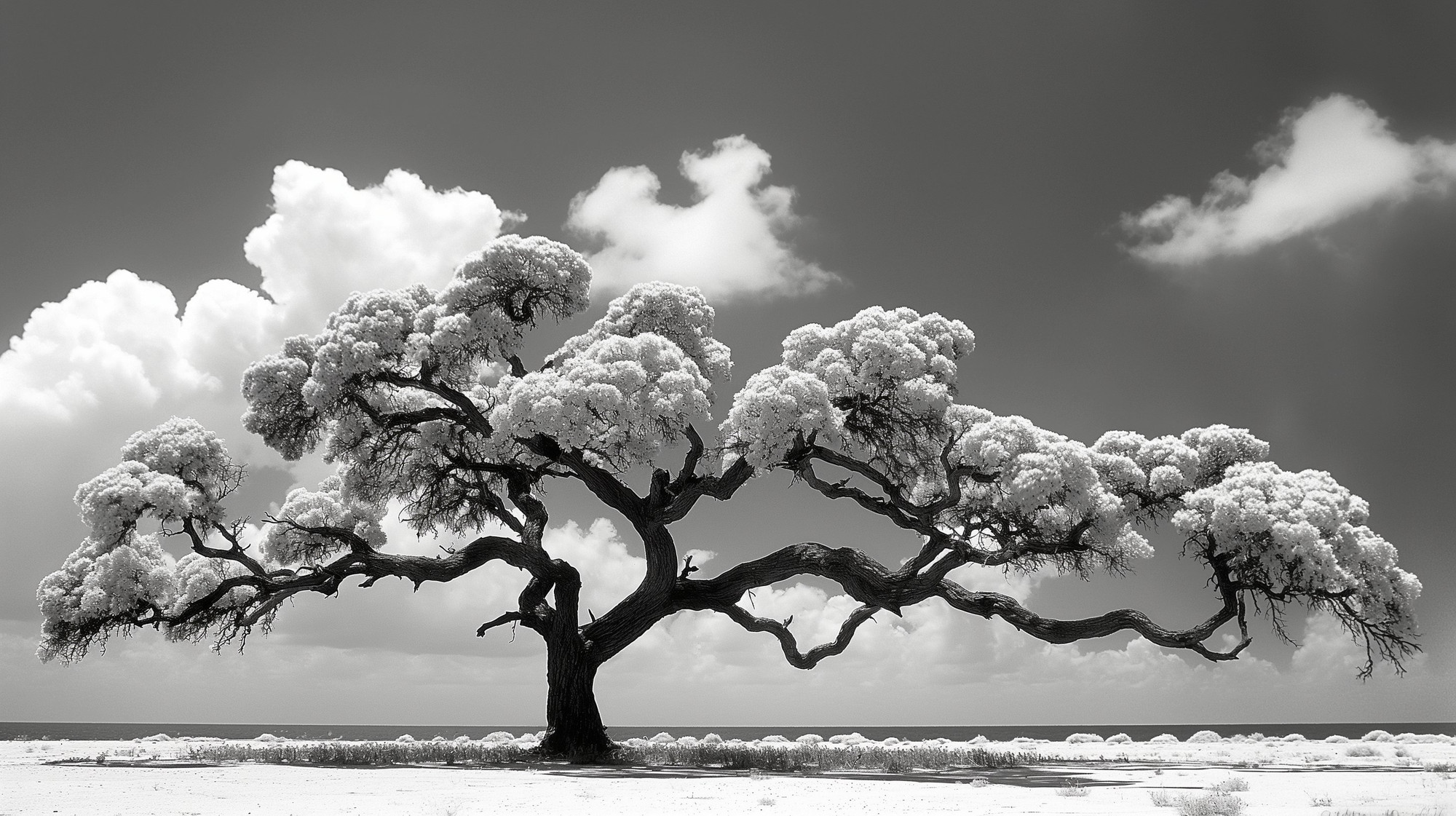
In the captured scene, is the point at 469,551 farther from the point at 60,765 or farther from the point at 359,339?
the point at 60,765

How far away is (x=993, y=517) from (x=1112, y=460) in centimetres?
314

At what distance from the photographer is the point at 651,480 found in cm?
2348

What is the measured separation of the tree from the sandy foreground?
10.9 feet

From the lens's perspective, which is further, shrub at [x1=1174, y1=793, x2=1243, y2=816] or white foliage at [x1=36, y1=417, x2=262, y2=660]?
white foliage at [x1=36, y1=417, x2=262, y2=660]

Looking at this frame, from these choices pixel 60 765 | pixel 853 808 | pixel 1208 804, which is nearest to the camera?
pixel 1208 804

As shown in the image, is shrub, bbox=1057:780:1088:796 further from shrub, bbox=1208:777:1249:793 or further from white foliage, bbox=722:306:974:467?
white foliage, bbox=722:306:974:467

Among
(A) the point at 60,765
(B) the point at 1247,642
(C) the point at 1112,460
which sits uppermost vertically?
(C) the point at 1112,460

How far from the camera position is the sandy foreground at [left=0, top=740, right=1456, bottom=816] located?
11898 mm

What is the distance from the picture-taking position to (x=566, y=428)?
64.7 feet

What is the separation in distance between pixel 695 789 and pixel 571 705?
8721 mm

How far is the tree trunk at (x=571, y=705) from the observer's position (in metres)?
22.1

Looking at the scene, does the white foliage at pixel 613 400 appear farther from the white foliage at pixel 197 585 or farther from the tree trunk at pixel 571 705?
the white foliage at pixel 197 585

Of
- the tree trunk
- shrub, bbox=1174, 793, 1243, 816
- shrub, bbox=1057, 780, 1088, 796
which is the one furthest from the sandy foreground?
the tree trunk

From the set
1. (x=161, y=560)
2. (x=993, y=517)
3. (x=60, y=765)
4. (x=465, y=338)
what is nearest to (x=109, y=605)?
(x=161, y=560)
